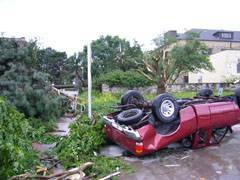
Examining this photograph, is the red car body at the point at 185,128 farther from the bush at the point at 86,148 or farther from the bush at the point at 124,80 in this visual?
the bush at the point at 124,80

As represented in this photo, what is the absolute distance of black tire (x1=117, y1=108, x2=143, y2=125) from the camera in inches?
289

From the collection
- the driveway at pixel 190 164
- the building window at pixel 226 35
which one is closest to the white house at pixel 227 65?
the building window at pixel 226 35

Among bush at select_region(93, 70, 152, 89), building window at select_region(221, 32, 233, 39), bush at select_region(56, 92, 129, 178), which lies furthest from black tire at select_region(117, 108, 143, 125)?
building window at select_region(221, 32, 233, 39)

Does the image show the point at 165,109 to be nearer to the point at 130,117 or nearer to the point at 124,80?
the point at 130,117

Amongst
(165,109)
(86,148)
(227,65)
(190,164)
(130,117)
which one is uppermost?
(227,65)

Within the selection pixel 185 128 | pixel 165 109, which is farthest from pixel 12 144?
pixel 185 128

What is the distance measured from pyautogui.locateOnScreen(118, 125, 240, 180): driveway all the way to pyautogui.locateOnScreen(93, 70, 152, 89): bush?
64.5 feet

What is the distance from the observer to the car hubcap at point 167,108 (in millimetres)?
7491

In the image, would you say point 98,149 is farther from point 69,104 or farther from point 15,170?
point 69,104

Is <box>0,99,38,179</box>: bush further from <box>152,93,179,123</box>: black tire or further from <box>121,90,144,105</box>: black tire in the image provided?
<box>121,90,144,105</box>: black tire

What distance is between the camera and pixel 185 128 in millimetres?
7570

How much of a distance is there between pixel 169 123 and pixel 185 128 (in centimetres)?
38

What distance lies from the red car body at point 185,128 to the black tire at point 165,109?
20 cm

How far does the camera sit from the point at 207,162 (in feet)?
23.1
